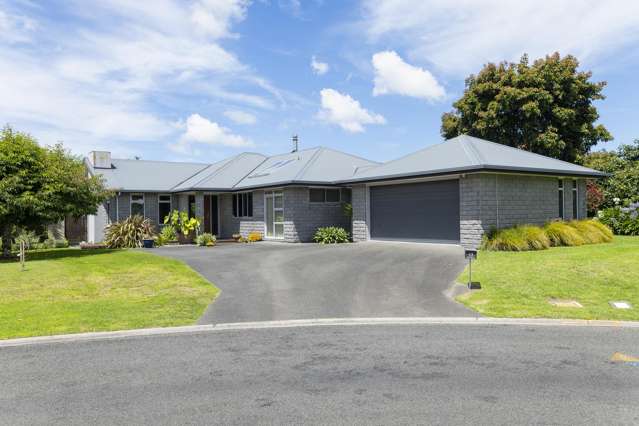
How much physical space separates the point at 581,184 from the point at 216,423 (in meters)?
23.5

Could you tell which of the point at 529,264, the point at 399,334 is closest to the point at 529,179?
the point at 529,264

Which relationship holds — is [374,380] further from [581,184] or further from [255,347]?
[581,184]

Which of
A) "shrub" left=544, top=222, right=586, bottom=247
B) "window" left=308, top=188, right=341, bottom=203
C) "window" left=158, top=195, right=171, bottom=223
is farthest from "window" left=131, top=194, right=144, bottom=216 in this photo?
"shrub" left=544, top=222, right=586, bottom=247

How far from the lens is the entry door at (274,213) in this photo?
2562cm

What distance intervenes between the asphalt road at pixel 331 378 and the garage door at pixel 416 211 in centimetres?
1121

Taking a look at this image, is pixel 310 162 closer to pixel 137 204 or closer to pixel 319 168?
pixel 319 168

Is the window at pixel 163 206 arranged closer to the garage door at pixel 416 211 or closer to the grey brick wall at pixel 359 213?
the grey brick wall at pixel 359 213

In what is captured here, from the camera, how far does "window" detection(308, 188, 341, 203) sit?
25328 mm

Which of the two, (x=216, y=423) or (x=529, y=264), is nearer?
(x=216, y=423)

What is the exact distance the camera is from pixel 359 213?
947 inches

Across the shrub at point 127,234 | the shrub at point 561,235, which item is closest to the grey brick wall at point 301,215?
the shrub at point 127,234

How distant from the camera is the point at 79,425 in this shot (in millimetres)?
4934

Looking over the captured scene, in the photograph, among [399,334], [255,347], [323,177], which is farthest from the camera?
[323,177]

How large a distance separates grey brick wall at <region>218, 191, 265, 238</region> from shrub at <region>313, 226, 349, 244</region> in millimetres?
3634
